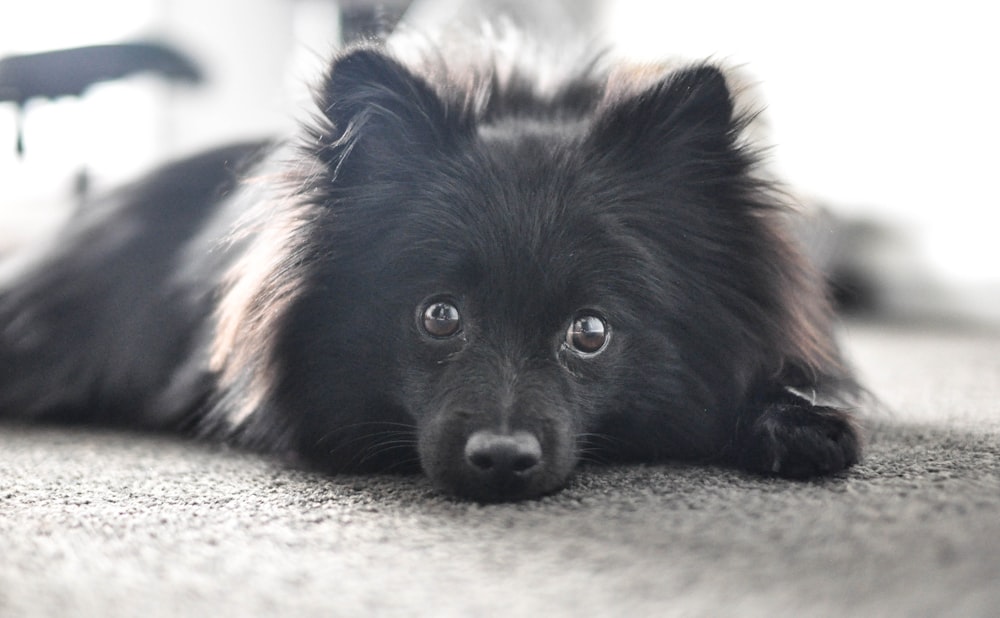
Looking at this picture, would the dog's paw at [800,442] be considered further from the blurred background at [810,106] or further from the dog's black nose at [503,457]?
the blurred background at [810,106]

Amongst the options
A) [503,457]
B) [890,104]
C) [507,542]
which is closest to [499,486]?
[503,457]

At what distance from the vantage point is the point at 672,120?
7.06 feet

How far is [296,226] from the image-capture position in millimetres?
2189

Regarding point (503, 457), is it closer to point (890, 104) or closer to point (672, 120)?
point (672, 120)

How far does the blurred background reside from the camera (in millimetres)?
5398

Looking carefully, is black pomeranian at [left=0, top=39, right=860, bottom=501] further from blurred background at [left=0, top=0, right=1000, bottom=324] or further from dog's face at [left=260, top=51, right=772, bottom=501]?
blurred background at [left=0, top=0, right=1000, bottom=324]

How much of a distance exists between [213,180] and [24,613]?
1.89 m

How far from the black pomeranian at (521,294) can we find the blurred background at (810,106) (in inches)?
69.3

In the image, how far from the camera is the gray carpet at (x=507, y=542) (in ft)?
3.94

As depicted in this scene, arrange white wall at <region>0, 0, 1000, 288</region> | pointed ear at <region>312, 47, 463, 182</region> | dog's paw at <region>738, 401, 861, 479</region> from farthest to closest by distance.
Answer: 1. white wall at <region>0, 0, 1000, 288</region>
2. pointed ear at <region>312, 47, 463, 182</region>
3. dog's paw at <region>738, 401, 861, 479</region>

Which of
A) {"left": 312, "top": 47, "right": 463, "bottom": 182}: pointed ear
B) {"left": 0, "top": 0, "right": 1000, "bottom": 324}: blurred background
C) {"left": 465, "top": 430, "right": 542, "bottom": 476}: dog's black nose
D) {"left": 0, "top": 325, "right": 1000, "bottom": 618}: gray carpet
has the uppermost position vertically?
{"left": 0, "top": 0, "right": 1000, "bottom": 324}: blurred background

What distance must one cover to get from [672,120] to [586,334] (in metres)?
0.57

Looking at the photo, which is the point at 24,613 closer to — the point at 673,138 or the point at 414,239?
the point at 414,239

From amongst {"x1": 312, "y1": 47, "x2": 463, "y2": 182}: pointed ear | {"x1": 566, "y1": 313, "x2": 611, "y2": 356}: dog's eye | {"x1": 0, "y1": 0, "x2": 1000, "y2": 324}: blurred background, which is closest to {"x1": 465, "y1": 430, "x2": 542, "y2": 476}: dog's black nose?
{"x1": 566, "y1": 313, "x2": 611, "y2": 356}: dog's eye
